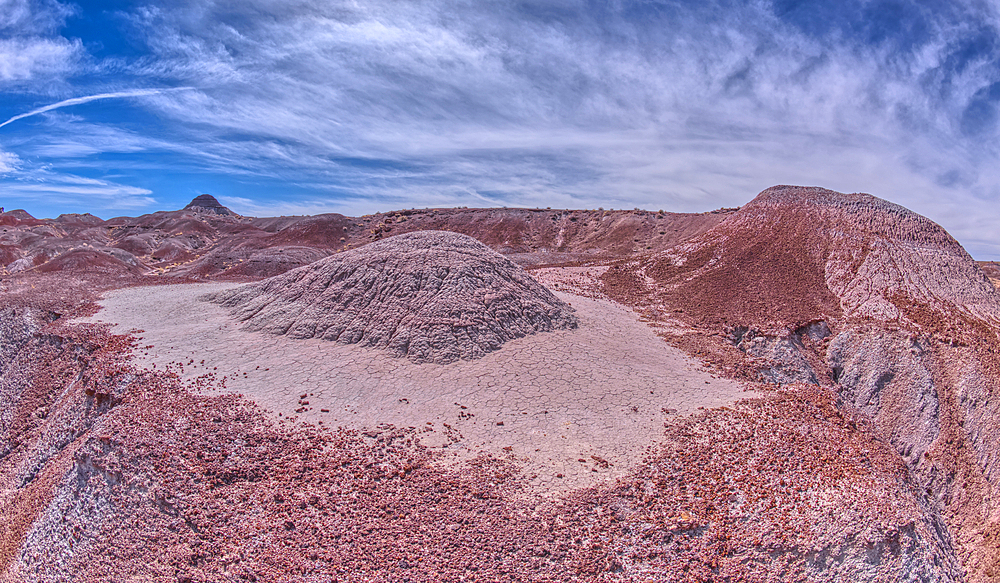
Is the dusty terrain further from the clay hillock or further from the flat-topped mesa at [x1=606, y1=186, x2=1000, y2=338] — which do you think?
the clay hillock

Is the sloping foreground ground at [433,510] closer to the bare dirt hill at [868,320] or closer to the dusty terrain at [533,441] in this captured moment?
the dusty terrain at [533,441]

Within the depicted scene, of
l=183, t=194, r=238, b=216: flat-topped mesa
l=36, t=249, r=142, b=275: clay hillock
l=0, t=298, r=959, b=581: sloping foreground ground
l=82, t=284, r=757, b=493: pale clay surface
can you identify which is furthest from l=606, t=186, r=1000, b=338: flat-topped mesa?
l=183, t=194, r=238, b=216: flat-topped mesa

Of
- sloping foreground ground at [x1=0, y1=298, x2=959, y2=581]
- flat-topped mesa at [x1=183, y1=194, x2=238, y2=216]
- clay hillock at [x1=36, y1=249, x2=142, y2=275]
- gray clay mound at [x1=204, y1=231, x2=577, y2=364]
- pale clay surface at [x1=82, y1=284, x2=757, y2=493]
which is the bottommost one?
sloping foreground ground at [x1=0, y1=298, x2=959, y2=581]

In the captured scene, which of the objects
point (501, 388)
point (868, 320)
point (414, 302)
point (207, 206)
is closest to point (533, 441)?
point (501, 388)

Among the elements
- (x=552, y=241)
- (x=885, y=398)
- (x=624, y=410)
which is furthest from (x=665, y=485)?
(x=552, y=241)

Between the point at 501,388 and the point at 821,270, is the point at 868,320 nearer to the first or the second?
the point at 821,270

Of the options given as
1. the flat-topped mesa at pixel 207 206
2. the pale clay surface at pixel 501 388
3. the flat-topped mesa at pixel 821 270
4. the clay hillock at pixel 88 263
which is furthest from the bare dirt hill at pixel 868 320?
the flat-topped mesa at pixel 207 206

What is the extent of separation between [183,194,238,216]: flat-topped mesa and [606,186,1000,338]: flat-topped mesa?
320 feet

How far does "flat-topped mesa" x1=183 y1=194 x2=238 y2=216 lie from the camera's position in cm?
9408

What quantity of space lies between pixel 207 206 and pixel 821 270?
110605mm

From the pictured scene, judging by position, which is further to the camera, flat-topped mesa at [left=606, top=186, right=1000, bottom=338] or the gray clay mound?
flat-topped mesa at [left=606, top=186, right=1000, bottom=338]

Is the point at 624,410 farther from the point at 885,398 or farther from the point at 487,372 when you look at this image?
the point at 885,398

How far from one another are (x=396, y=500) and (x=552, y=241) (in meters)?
45.2

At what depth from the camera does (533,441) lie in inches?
331
